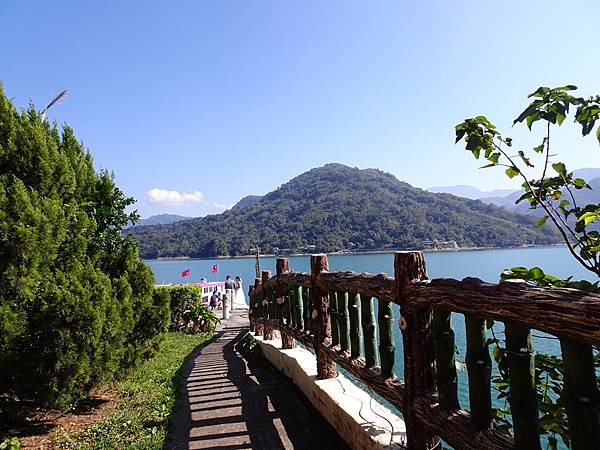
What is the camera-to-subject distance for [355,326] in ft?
12.6

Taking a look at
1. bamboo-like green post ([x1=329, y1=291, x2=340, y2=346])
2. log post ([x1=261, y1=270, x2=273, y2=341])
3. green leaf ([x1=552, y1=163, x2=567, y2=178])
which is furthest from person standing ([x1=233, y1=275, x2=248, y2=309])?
green leaf ([x1=552, y1=163, x2=567, y2=178])

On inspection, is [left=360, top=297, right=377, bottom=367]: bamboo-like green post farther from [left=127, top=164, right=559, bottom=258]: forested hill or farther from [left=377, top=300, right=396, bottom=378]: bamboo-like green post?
[left=127, top=164, right=559, bottom=258]: forested hill

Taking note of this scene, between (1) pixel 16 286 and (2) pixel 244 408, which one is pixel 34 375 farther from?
(2) pixel 244 408

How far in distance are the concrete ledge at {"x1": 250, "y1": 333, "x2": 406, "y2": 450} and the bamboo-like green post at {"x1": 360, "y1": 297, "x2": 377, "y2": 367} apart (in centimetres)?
39

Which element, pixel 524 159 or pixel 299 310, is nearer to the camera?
pixel 524 159

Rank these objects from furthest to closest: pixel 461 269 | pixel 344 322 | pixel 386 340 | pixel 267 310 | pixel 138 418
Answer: pixel 461 269
pixel 267 310
pixel 138 418
pixel 344 322
pixel 386 340

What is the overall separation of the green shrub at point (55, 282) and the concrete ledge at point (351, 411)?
2.26 m

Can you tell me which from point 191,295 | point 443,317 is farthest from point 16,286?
point 191,295

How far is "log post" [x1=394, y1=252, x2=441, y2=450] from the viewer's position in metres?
2.63

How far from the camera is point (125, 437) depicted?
14.2 ft

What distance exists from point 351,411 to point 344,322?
0.80 metres

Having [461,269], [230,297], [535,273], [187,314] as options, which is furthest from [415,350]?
[461,269]

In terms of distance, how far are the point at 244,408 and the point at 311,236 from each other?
121m

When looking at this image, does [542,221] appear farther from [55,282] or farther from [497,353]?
[55,282]
